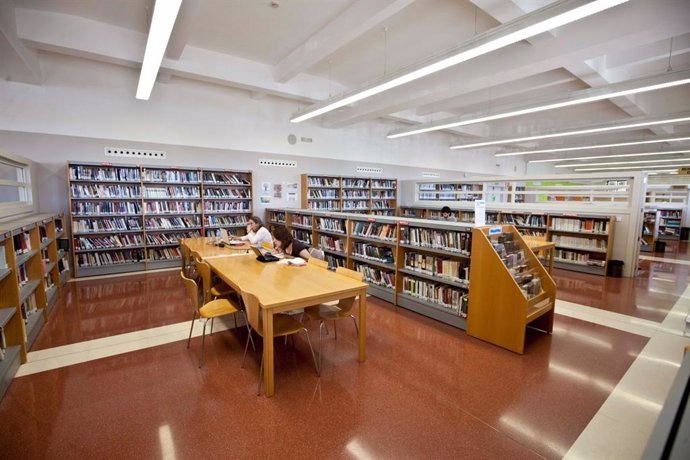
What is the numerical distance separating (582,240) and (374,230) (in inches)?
202

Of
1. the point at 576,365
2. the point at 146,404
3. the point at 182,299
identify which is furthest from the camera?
the point at 182,299

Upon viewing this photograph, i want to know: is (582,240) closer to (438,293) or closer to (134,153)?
(438,293)

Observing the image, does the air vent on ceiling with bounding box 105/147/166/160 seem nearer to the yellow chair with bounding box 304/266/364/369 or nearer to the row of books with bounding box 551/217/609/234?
the yellow chair with bounding box 304/266/364/369

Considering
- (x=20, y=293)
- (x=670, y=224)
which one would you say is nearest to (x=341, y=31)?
(x=20, y=293)

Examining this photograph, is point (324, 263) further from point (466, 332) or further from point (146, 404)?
point (146, 404)

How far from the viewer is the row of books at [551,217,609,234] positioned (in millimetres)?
6707

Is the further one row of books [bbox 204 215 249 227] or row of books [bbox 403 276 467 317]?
row of books [bbox 204 215 249 227]

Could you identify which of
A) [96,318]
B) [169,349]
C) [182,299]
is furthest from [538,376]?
[96,318]

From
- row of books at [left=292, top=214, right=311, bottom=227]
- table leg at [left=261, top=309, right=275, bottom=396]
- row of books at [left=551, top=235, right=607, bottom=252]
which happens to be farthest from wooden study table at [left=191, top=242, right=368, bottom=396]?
row of books at [left=551, top=235, right=607, bottom=252]

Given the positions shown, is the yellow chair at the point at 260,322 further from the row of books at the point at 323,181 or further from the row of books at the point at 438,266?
the row of books at the point at 323,181

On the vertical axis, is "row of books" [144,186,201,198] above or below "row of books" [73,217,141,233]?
above

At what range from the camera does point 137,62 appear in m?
5.36

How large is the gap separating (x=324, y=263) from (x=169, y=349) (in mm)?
1830

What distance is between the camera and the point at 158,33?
346 centimetres
